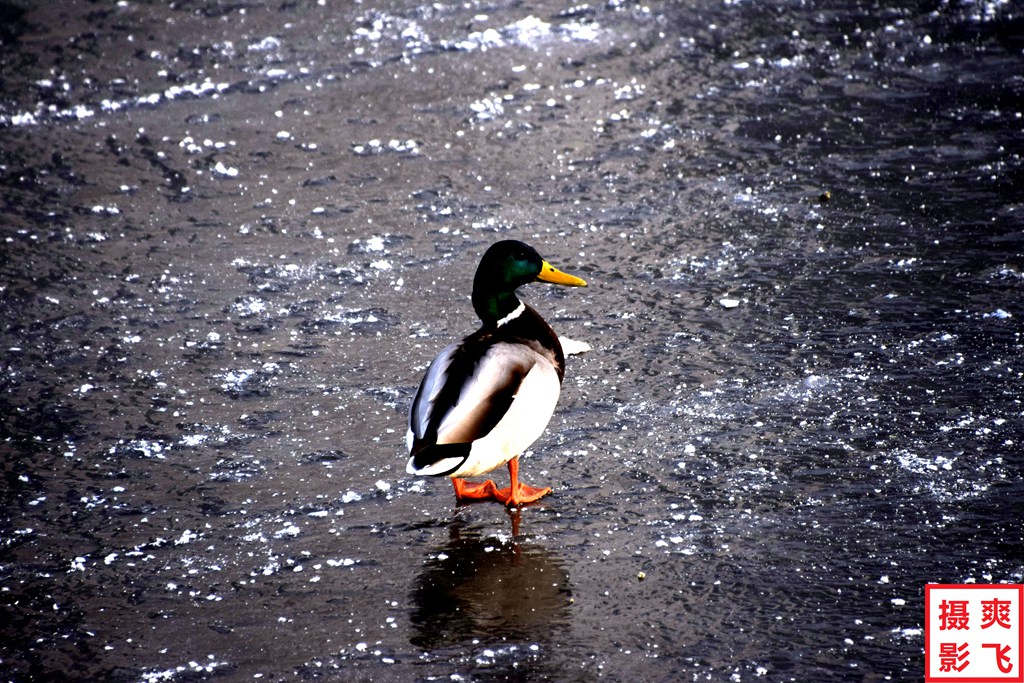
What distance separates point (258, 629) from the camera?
12.8ft

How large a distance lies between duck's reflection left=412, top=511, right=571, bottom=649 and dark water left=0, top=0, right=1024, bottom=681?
0.6 inches

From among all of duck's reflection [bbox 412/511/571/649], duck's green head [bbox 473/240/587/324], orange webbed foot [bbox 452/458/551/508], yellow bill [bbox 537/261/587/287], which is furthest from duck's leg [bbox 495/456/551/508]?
yellow bill [bbox 537/261/587/287]

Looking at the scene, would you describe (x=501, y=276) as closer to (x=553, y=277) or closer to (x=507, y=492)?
(x=553, y=277)

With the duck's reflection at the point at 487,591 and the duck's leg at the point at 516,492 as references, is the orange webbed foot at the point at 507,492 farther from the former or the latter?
the duck's reflection at the point at 487,591

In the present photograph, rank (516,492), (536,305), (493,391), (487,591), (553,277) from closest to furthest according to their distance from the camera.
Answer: (487,591) → (493,391) → (516,492) → (553,277) → (536,305)

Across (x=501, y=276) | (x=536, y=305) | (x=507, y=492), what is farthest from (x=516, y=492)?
(x=536, y=305)

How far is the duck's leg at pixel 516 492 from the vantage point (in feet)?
14.6

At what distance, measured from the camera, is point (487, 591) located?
13.3 ft

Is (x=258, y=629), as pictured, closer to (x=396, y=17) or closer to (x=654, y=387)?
(x=654, y=387)

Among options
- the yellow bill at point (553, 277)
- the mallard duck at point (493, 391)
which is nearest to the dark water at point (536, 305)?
the mallard duck at point (493, 391)

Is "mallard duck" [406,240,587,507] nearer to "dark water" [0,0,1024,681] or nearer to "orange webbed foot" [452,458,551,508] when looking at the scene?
"orange webbed foot" [452,458,551,508]

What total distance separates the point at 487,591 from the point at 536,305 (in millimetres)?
2170

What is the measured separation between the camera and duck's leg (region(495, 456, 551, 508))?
4445 mm

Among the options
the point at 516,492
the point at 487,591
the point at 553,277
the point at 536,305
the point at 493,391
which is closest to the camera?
the point at 487,591
